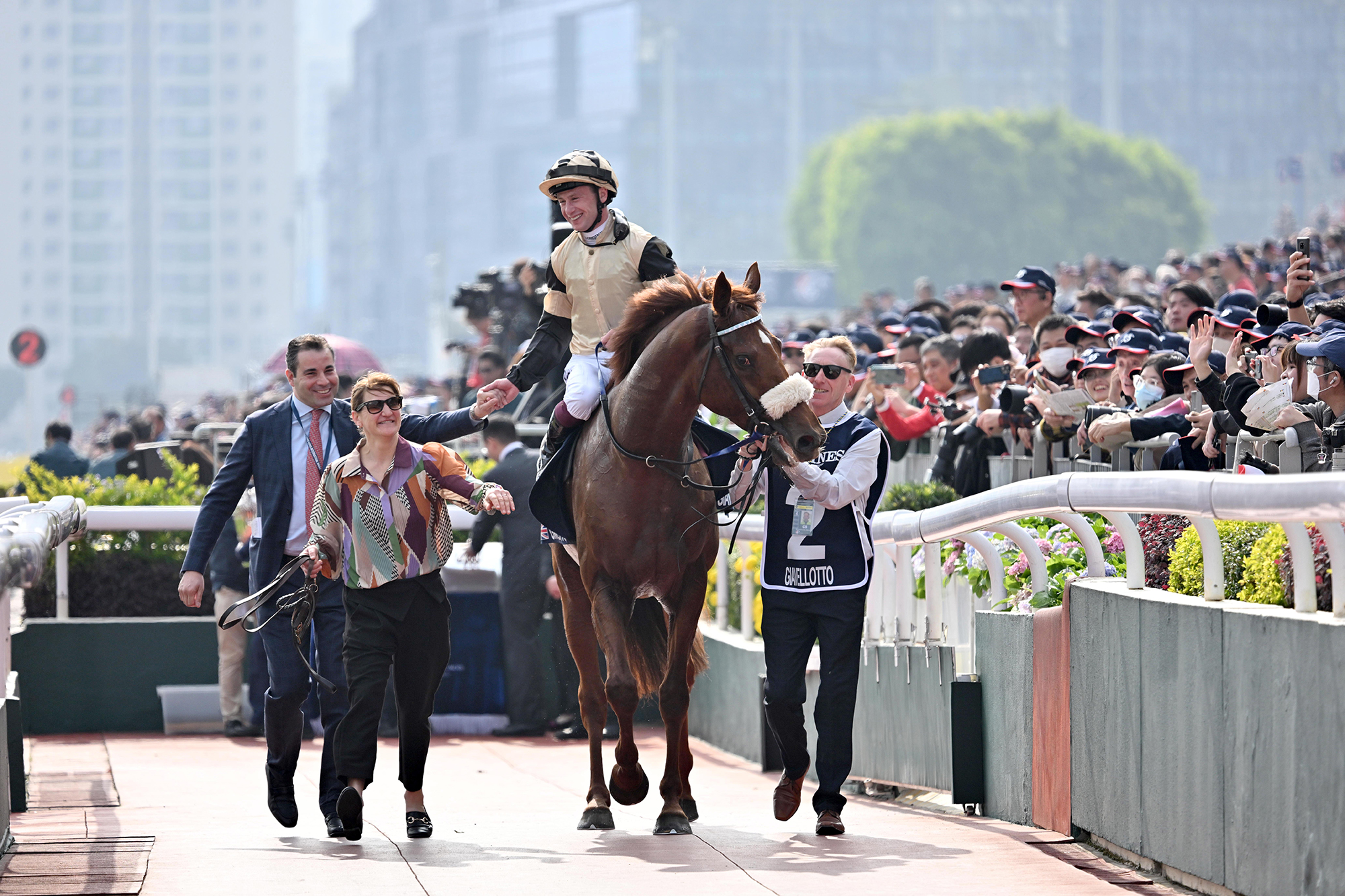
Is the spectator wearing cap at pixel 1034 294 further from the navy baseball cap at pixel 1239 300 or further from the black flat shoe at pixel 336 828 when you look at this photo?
the black flat shoe at pixel 336 828

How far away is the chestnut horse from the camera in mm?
6711

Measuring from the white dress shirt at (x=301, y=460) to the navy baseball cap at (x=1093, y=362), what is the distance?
3.76m

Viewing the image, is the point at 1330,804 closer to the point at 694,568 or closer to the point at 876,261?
the point at 694,568

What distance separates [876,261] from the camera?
9181cm

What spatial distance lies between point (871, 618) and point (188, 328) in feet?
554

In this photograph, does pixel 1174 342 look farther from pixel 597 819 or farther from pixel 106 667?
pixel 106 667

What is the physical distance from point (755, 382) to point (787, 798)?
1.52 metres

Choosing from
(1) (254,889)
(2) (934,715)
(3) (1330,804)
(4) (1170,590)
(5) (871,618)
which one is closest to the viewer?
(3) (1330,804)

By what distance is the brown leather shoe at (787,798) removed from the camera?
685 centimetres

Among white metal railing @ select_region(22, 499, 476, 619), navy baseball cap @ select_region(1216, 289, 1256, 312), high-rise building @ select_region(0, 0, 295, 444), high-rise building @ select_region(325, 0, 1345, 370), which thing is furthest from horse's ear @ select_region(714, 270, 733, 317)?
high-rise building @ select_region(0, 0, 295, 444)

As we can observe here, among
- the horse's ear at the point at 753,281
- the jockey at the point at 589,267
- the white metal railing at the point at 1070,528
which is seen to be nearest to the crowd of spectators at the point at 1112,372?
the white metal railing at the point at 1070,528

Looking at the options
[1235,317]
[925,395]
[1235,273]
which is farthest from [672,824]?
[1235,273]

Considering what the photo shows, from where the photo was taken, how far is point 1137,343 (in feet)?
29.7

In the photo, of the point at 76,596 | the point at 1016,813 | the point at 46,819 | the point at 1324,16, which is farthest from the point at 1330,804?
the point at 1324,16
